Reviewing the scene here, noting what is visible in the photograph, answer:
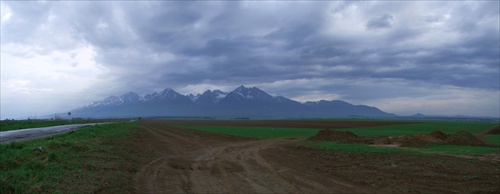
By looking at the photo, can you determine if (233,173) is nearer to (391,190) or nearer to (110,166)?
(110,166)

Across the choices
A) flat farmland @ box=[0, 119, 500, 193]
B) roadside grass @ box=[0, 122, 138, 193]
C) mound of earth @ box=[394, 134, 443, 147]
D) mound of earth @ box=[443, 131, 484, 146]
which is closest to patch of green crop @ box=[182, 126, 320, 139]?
mound of earth @ box=[394, 134, 443, 147]

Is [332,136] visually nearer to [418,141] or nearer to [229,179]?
[418,141]

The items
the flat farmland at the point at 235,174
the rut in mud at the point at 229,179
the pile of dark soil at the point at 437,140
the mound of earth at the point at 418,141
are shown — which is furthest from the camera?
the pile of dark soil at the point at 437,140

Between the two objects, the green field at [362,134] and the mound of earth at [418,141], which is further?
the mound of earth at [418,141]

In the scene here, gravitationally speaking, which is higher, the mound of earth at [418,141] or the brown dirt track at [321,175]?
the mound of earth at [418,141]

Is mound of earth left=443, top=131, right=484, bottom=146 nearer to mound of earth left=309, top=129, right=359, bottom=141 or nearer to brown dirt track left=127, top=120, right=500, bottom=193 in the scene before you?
mound of earth left=309, top=129, right=359, bottom=141

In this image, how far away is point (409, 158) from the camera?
67.9 ft

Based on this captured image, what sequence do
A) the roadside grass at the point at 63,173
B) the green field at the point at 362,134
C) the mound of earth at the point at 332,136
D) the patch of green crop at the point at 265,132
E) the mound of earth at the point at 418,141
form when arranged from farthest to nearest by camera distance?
the patch of green crop at the point at 265,132 < the mound of earth at the point at 332,136 < the mound of earth at the point at 418,141 < the green field at the point at 362,134 < the roadside grass at the point at 63,173

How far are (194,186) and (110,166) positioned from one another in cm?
462

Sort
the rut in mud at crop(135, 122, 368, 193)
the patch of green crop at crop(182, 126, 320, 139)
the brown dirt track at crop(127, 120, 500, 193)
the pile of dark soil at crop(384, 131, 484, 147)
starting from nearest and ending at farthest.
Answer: the rut in mud at crop(135, 122, 368, 193) → the brown dirt track at crop(127, 120, 500, 193) → the pile of dark soil at crop(384, 131, 484, 147) → the patch of green crop at crop(182, 126, 320, 139)

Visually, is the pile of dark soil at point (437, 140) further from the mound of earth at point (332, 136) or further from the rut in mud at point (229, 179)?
the rut in mud at point (229, 179)

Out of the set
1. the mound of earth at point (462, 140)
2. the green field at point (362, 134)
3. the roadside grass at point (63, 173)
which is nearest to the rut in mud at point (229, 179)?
the roadside grass at point (63, 173)

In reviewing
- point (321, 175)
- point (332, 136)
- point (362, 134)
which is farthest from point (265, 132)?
point (321, 175)

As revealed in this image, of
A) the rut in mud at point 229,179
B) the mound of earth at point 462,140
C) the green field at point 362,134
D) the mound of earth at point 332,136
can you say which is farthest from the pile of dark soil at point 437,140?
the rut in mud at point 229,179
